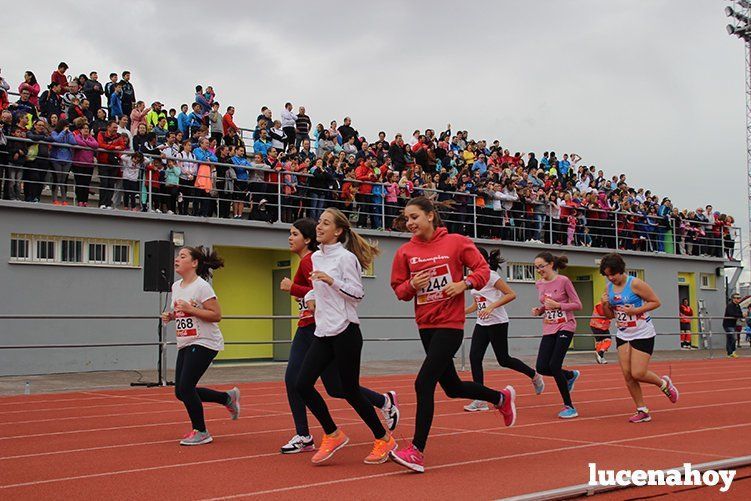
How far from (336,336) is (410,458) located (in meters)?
1.16

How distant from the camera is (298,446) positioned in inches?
313

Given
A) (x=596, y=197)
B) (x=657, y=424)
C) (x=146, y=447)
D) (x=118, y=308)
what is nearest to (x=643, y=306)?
(x=657, y=424)

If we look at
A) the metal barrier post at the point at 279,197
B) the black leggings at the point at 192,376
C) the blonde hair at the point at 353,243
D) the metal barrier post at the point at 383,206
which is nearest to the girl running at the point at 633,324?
the blonde hair at the point at 353,243

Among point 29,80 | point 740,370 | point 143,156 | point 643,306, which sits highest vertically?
point 29,80

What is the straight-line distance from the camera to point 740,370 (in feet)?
66.9

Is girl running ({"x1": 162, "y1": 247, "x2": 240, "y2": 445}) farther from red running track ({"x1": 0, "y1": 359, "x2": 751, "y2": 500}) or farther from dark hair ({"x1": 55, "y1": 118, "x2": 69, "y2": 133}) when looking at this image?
dark hair ({"x1": 55, "y1": 118, "x2": 69, "y2": 133})

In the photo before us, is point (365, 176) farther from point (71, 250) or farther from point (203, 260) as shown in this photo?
point (203, 260)

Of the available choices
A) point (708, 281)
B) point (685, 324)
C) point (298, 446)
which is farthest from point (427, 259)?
point (708, 281)

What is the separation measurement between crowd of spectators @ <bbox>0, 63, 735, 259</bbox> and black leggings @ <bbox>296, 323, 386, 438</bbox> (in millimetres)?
12947

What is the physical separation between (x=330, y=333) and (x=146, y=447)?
2508 mm

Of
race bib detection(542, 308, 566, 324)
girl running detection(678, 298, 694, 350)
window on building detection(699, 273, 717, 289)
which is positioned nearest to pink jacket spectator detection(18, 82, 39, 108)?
race bib detection(542, 308, 566, 324)

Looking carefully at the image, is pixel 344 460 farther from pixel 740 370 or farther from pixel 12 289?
pixel 740 370

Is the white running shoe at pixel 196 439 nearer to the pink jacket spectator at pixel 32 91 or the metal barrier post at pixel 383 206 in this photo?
the pink jacket spectator at pixel 32 91

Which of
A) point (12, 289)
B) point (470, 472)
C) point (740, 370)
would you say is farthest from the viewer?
point (740, 370)
